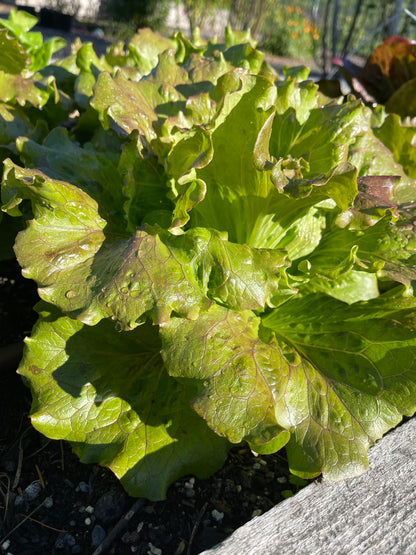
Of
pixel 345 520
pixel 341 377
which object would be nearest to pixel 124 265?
pixel 341 377

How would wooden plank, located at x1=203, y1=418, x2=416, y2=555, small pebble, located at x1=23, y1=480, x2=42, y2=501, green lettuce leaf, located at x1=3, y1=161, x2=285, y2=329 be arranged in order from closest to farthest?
wooden plank, located at x1=203, y1=418, x2=416, y2=555
green lettuce leaf, located at x1=3, y1=161, x2=285, y2=329
small pebble, located at x1=23, y1=480, x2=42, y2=501

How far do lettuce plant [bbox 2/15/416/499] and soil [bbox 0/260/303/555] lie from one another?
103 mm

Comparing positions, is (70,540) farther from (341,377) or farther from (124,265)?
(341,377)

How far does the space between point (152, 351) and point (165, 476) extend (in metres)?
0.38

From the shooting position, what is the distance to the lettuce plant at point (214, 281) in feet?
4.29

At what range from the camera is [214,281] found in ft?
4.45

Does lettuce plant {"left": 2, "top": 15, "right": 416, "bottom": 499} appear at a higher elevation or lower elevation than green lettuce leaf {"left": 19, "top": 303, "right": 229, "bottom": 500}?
higher

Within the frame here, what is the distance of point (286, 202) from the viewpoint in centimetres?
149

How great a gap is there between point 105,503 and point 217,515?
0.32 meters

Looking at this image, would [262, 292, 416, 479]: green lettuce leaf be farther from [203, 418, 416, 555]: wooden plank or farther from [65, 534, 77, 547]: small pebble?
[65, 534, 77, 547]: small pebble

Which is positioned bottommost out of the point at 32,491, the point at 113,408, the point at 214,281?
the point at 32,491

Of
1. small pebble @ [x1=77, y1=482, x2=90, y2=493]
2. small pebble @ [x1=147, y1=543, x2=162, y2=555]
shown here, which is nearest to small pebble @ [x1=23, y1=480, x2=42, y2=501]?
small pebble @ [x1=77, y1=482, x2=90, y2=493]

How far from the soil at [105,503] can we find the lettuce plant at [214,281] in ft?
0.34

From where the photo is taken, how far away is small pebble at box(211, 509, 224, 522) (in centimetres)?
146
